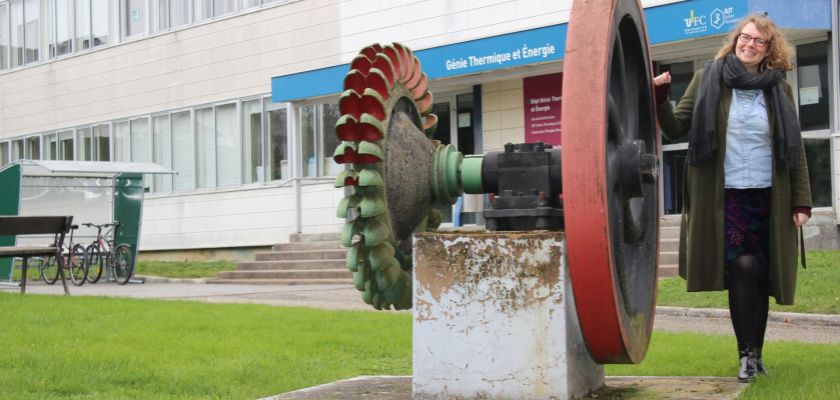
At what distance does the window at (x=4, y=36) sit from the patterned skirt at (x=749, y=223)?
29.0 metres

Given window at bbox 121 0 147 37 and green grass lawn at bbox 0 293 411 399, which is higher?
window at bbox 121 0 147 37

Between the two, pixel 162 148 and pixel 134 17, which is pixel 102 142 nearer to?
pixel 162 148

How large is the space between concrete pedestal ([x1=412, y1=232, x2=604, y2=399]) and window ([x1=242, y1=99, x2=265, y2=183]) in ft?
63.1

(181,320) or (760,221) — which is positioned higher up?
(760,221)

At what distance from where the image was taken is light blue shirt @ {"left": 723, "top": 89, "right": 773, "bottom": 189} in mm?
5250

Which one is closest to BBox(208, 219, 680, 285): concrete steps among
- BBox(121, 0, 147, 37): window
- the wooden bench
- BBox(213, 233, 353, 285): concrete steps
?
BBox(213, 233, 353, 285): concrete steps

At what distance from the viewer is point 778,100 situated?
5.26 m

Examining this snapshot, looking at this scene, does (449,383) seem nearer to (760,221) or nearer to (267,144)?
(760,221)

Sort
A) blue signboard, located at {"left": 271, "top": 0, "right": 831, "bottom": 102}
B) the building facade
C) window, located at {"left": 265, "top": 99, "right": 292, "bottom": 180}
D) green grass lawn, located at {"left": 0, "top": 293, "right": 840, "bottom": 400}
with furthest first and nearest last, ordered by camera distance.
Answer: window, located at {"left": 265, "top": 99, "right": 292, "bottom": 180} < the building facade < blue signboard, located at {"left": 271, "top": 0, "right": 831, "bottom": 102} < green grass lawn, located at {"left": 0, "top": 293, "right": 840, "bottom": 400}

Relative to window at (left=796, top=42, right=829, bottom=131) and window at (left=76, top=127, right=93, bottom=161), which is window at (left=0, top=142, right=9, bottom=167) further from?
window at (left=796, top=42, right=829, bottom=131)

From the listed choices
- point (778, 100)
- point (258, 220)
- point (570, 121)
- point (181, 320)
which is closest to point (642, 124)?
point (778, 100)

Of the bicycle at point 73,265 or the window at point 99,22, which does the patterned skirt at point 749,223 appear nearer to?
the bicycle at point 73,265

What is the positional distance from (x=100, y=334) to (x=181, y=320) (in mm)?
1218

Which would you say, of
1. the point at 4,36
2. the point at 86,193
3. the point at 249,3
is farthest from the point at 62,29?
the point at 86,193
